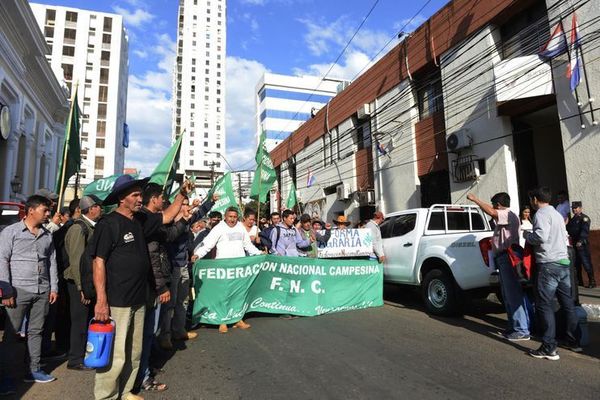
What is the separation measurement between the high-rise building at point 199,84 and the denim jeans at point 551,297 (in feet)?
358

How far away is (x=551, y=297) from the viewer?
15.6ft

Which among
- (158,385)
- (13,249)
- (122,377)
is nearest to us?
(122,377)

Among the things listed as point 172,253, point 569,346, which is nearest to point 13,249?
point 172,253

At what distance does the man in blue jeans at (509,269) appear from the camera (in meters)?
5.43

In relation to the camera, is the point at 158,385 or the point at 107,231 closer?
the point at 107,231

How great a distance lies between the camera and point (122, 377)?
357 cm

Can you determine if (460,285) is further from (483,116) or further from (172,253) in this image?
(483,116)

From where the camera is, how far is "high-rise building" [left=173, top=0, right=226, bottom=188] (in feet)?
368

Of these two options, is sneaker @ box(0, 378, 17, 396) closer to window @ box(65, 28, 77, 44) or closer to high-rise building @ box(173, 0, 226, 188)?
window @ box(65, 28, 77, 44)

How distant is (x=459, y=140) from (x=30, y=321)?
39.5 ft

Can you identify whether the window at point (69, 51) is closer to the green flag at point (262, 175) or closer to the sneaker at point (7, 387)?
the green flag at point (262, 175)

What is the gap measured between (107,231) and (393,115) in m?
15.3

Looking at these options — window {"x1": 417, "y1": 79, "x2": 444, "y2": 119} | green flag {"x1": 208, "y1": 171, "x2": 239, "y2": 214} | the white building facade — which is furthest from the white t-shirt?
the white building facade

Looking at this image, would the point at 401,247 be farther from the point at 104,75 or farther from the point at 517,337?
the point at 104,75
